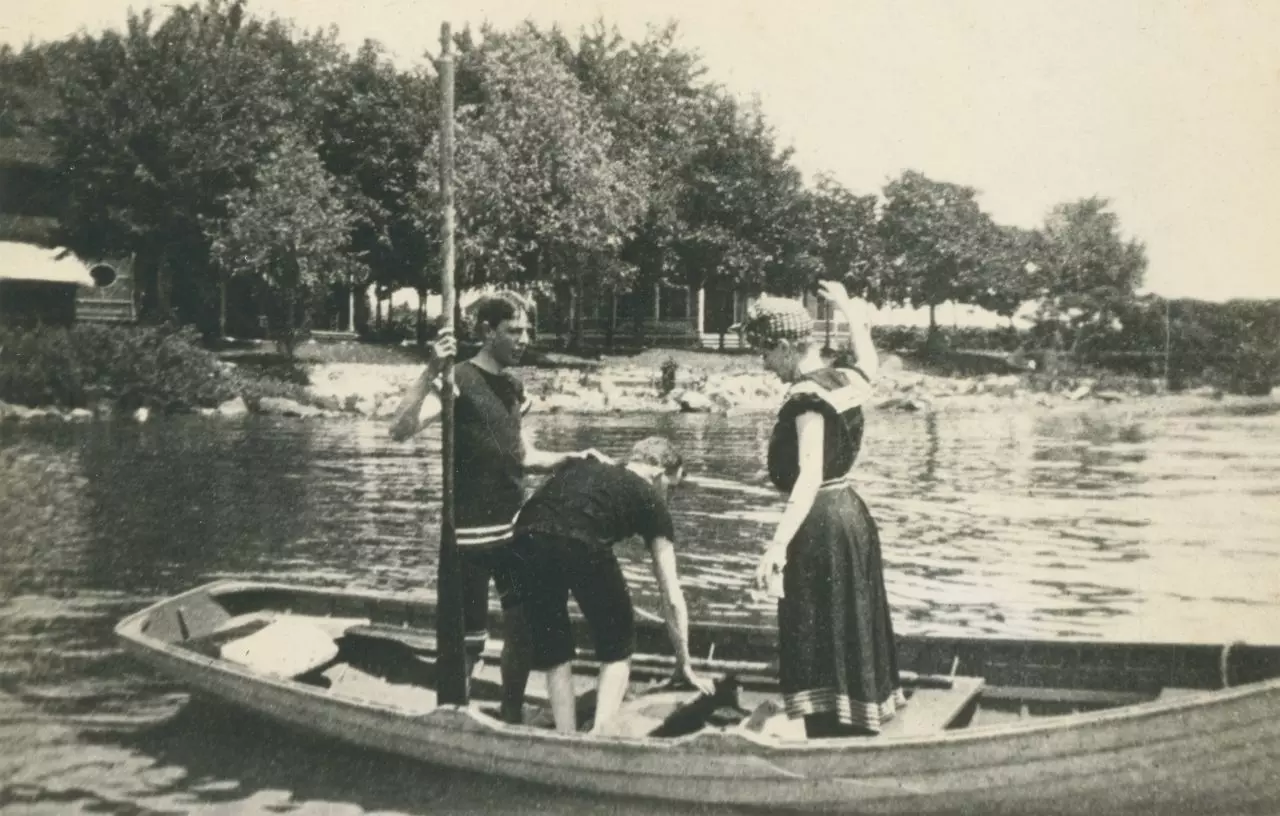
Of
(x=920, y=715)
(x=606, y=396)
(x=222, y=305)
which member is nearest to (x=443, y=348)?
(x=920, y=715)

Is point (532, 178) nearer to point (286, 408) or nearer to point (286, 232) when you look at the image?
point (286, 408)

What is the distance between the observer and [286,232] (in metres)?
20.2

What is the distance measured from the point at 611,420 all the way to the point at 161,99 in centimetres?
790

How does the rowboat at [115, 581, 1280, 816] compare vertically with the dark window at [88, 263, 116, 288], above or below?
below

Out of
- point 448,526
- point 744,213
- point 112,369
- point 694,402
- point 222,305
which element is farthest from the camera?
point 744,213

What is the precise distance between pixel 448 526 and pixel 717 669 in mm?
1422

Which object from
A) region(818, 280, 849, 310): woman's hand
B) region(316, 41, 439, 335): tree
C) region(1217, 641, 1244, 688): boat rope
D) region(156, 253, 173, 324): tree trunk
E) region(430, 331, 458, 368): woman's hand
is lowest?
region(1217, 641, 1244, 688): boat rope

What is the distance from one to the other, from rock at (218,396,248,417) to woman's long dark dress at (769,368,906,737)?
1596cm

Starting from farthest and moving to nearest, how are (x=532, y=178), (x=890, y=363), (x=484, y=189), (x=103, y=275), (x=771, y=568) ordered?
1. (x=890, y=363)
2. (x=103, y=275)
3. (x=532, y=178)
4. (x=484, y=189)
5. (x=771, y=568)

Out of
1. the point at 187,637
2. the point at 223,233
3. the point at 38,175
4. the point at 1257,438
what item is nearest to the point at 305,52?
the point at 223,233

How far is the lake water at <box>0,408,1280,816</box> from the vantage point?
5.31m

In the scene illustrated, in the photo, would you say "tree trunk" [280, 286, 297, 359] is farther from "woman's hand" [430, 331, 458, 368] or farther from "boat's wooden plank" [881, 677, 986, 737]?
"boat's wooden plank" [881, 677, 986, 737]

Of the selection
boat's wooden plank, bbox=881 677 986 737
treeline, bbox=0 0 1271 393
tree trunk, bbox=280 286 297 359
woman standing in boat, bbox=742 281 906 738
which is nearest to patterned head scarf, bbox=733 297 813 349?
woman standing in boat, bbox=742 281 906 738

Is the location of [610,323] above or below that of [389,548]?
above
